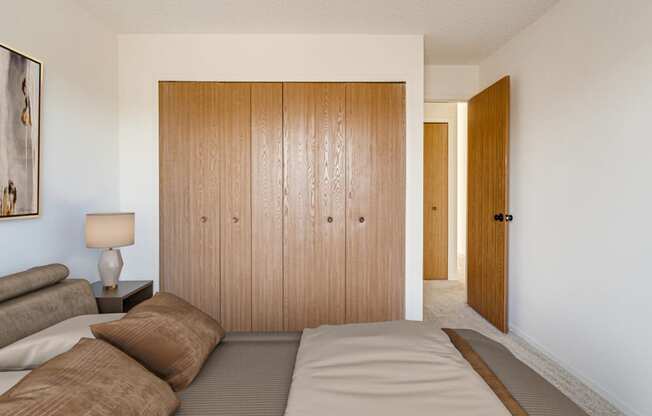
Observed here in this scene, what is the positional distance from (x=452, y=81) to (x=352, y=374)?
3.63m

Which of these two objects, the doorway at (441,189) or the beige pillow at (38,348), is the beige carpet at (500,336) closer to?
the doorway at (441,189)

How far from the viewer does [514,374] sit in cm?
146

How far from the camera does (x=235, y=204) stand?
3.28m

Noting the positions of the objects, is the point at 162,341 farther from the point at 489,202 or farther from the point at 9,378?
the point at 489,202

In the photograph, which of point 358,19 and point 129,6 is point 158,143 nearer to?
point 129,6

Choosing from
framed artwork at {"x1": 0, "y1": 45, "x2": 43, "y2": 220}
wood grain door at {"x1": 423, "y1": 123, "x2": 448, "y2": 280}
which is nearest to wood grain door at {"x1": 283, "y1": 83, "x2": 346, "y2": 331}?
framed artwork at {"x1": 0, "y1": 45, "x2": 43, "y2": 220}

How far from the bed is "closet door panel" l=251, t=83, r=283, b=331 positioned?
4.59 feet

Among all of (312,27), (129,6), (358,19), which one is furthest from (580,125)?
(129,6)

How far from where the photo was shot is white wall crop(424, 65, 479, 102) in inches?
162

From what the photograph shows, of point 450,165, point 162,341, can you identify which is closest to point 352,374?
point 162,341

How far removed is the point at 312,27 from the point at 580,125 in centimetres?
209

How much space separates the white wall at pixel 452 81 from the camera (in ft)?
13.5

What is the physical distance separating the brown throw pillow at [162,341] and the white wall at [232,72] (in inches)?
76.1

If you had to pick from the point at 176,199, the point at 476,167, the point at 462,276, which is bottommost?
the point at 462,276
